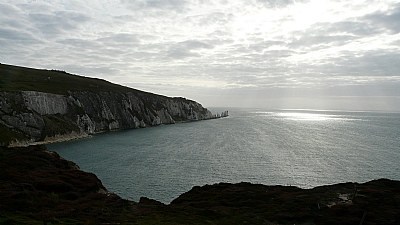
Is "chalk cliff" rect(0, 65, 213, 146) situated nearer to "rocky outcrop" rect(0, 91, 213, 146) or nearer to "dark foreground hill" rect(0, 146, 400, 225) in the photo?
"rocky outcrop" rect(0, 91, 213, 146)

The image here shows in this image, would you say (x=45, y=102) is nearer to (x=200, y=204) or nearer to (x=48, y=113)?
(x=48, y=113)

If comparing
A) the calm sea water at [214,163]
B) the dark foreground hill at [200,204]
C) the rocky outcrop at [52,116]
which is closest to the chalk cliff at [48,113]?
the rocky outcrop at [52,116]

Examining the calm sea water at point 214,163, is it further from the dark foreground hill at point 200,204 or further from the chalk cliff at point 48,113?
the dark foreground hill at point 200,204

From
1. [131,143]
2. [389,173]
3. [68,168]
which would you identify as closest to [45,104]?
[131,143]

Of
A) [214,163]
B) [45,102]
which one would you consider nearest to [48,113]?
[45,102]

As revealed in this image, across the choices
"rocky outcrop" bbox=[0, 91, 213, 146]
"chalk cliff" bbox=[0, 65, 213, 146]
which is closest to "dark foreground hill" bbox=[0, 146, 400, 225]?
"rocky outcrop" bbox=[0, 91, 213, 146]

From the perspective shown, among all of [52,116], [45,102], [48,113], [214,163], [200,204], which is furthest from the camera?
[45,102]

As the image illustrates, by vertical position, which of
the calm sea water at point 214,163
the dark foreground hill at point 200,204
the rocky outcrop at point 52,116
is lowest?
the calm sea water at point 214,163

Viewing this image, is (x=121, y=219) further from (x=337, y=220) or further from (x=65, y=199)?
(x=337, y=220)

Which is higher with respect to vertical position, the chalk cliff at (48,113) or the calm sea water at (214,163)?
the chalk cliff at (48,113)
